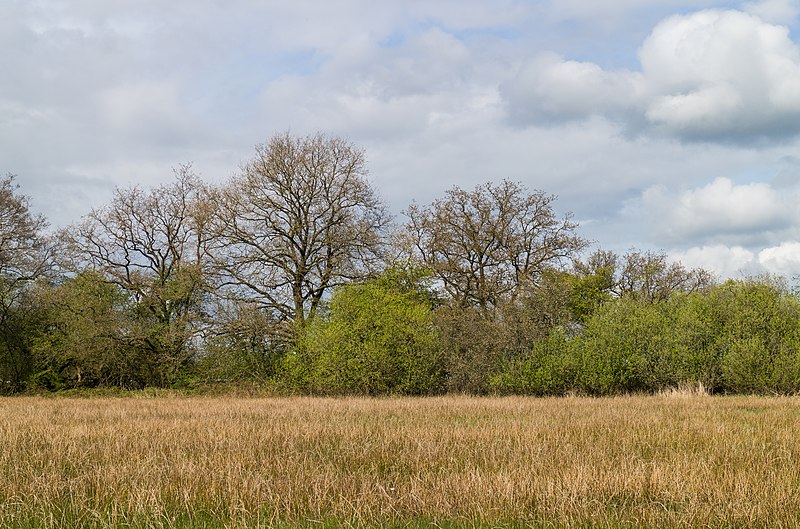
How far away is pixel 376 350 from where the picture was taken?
27500 millimetres

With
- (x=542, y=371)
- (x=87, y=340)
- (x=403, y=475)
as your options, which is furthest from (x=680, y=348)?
(x=87, y=340)

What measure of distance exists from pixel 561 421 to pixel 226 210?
82.7 feet

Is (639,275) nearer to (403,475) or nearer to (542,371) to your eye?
(542,371)

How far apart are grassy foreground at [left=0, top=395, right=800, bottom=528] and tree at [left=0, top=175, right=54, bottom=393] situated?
2455 cm

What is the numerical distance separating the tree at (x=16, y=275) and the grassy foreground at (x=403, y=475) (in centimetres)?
2455

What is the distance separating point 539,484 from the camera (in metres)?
6.23

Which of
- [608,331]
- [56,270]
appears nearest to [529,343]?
[608,331]

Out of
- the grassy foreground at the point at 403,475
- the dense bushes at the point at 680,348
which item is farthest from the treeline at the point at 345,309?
the grassy foreground at the point at 403,475

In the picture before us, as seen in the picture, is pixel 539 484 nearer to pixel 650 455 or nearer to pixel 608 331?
pixel 650 455

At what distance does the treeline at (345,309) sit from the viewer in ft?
81.9

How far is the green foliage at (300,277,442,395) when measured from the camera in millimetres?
27547

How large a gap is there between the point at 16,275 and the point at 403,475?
106 ft

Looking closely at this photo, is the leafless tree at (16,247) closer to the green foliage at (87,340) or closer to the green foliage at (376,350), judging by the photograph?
the green foliage at (87,340)

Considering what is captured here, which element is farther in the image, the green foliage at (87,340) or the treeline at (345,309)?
the green foliage at (87,340)
